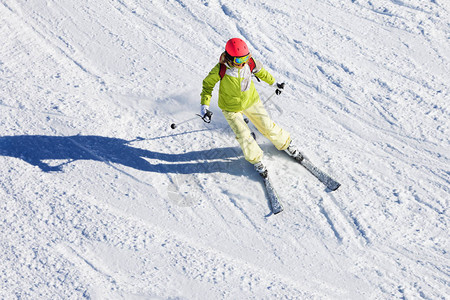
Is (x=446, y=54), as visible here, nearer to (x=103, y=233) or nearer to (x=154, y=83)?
(x=154, y=83)

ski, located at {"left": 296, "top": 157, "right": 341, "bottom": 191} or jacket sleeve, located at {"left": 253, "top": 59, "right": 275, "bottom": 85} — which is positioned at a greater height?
jacket sleeve, located at {"left": 253, "top": 59, "right": 275, "bottom": 85}

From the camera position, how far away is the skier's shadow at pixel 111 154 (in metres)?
6.32

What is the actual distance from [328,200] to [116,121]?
10.6 feet

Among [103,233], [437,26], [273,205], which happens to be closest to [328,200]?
[273,205]

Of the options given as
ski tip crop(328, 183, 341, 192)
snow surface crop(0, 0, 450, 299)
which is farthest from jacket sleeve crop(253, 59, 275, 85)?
ski tip crop(328, 183, 341, 192)

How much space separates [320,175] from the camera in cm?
619

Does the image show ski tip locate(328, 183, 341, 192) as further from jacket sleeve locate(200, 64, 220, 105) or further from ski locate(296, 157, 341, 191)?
→ jacket sleeve locate(200, 64, 220, 105)

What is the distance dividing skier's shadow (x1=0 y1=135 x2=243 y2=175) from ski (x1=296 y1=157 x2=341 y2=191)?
90cm

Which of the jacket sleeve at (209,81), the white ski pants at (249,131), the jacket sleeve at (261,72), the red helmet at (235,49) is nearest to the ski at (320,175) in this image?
the white ski pants at (249,131)

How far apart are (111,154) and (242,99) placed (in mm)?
2026

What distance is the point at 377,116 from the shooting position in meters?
7.07

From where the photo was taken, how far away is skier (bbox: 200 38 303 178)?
5.45 meters

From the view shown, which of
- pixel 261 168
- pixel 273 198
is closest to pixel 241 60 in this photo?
pixel 261 168

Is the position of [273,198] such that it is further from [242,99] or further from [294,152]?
[242,99]
